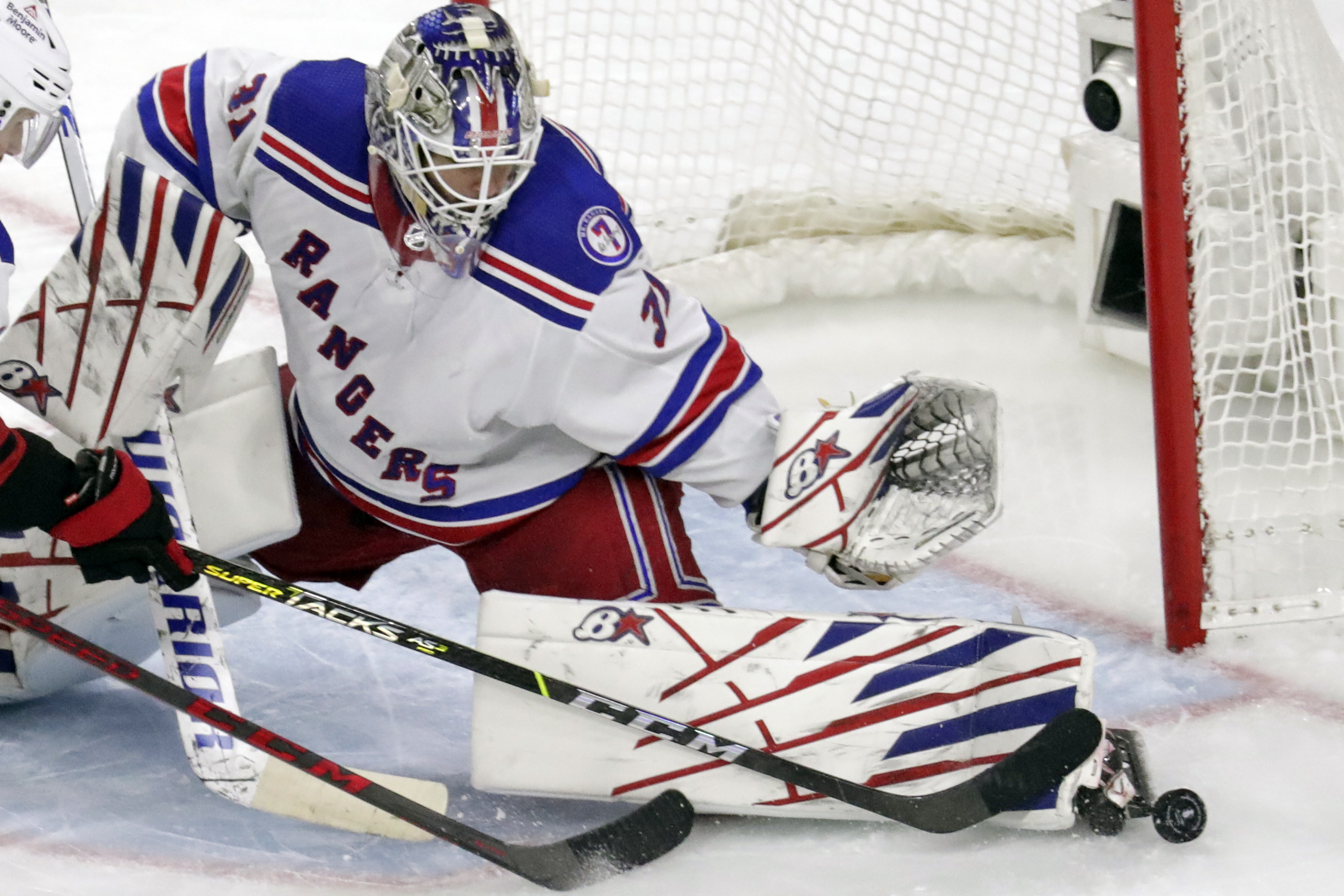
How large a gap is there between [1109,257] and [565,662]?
146 cm

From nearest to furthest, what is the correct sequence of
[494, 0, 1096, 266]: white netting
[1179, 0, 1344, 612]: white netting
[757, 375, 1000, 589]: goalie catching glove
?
[757, 375, 1000, 589]: goalie catching glove < [1179, 0, 1344, 612]: white netting < [494, 0, 1096, 266]: white netting

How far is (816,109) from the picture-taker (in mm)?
3262

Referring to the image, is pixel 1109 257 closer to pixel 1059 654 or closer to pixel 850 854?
pixel 1059 654

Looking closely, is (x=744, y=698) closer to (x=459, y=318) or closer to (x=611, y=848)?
(x=611, y=848)

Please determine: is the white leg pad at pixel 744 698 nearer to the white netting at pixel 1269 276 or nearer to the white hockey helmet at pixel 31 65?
the white netting at pixel 1269 276

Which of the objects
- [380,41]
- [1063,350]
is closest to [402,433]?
[1063,350]

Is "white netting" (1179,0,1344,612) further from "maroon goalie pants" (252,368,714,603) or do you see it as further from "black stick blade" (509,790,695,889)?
"black stick blade" (509,790,695,889)

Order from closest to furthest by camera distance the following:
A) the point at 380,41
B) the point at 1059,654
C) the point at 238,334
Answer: the point at 1059,654 < the point at 238,334 < the point at 380,41

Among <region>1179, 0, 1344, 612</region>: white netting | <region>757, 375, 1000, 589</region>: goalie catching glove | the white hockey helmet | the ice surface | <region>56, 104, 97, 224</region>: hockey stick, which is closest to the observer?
the white hockey helmet

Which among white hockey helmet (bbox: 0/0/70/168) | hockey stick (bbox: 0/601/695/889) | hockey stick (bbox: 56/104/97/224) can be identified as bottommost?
hockey stick (bbox: 0/601/695/889)

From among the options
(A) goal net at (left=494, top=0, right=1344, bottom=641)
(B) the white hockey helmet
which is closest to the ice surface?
(A) goal net at (left=494, top=0, right=1344, bottom=641)

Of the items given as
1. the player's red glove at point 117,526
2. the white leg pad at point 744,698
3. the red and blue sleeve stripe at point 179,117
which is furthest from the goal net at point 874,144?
the player's red glove at point 117,526

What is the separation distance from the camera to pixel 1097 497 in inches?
111

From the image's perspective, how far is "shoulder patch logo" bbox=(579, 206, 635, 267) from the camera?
1.95 metres
